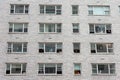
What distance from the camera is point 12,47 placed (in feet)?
124

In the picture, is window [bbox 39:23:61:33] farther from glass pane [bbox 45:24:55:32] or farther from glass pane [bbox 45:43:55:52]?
glass pane [bbox 45:43:55:52]

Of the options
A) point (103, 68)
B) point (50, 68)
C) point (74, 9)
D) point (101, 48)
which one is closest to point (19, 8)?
point (74, 9)

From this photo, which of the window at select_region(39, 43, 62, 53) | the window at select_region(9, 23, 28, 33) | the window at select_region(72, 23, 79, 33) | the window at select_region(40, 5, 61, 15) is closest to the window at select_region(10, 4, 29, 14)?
the window at select_region(9, 23, 28, 33)

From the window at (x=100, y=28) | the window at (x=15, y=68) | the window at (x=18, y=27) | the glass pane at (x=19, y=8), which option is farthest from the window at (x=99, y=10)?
the window at (x=15, y=68)

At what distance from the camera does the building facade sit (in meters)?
36.8

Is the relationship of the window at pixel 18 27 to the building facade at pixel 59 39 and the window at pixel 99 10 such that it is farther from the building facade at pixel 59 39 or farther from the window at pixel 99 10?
the window at pixel 99 10

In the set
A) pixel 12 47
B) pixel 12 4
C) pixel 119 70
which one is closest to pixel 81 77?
pixel 119 70

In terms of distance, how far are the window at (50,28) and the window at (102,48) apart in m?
5.13

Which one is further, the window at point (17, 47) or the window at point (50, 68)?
the window at point (17, 47)

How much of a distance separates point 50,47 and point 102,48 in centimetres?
692

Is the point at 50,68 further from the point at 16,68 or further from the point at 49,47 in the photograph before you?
the point at 16,68

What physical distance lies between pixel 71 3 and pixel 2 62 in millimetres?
12187

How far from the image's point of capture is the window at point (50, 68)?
121ft

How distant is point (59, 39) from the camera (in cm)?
3784
